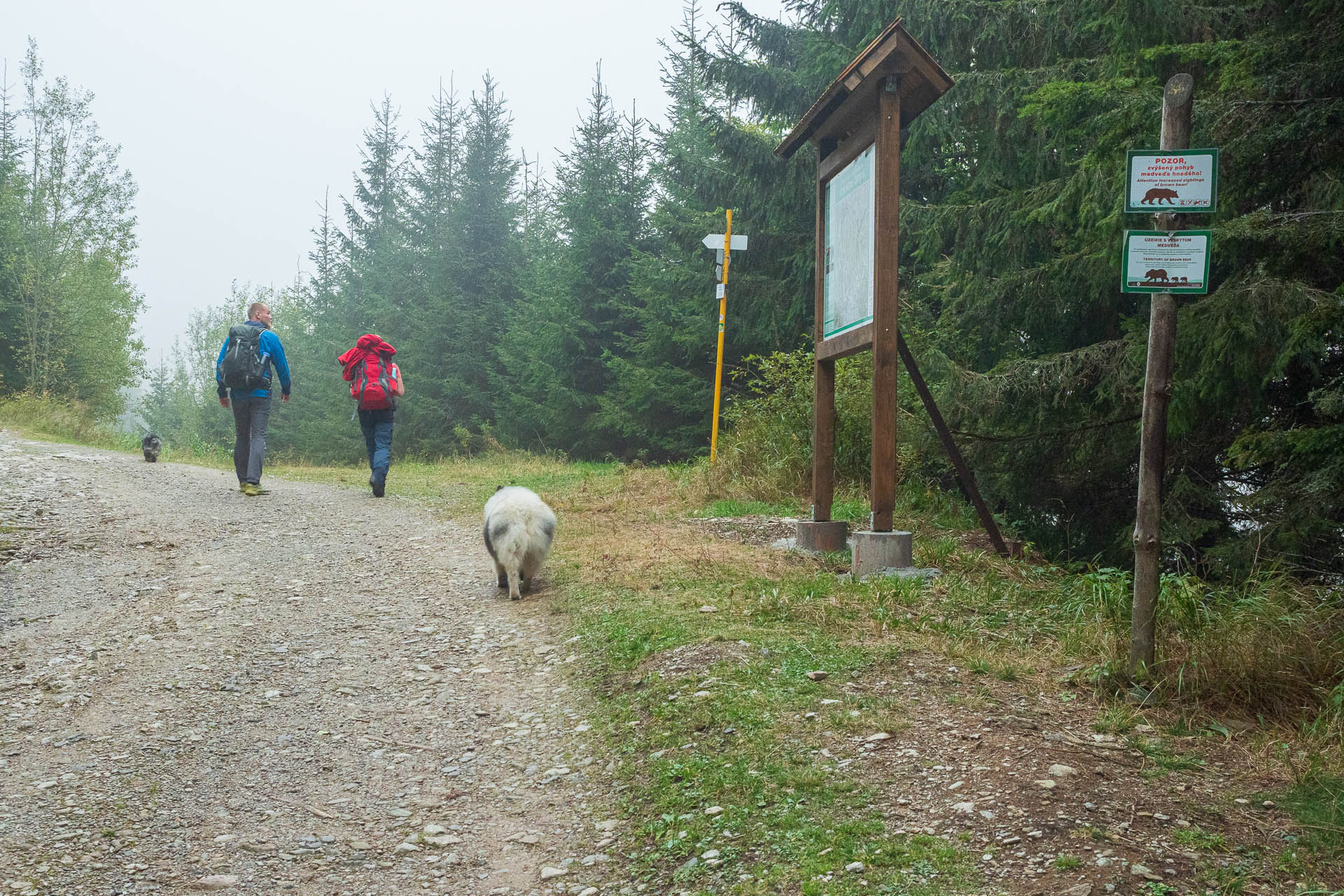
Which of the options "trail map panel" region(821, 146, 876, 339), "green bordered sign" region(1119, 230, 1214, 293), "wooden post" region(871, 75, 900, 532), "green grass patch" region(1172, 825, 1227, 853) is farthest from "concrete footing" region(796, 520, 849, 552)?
"green grass patch" region(1172, 825, 1227, 853)

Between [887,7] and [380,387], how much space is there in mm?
9594

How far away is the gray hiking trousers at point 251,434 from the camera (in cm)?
1148

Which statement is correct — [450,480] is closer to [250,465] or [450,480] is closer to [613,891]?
[250,465]

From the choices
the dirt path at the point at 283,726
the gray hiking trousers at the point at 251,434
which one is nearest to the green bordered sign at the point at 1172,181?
the dirt path at the point at 283,726

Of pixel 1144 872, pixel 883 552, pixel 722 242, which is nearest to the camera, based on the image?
Answer: pixel 1144 872

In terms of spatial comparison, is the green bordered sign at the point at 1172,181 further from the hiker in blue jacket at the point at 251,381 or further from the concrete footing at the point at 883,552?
the hiker in blue jacket at the point at 251,381

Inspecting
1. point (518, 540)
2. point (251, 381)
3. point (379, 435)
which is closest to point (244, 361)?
point (251, 381)

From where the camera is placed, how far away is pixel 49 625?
629cm

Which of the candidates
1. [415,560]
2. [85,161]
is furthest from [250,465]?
[85,161]

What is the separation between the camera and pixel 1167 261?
13.8 ft

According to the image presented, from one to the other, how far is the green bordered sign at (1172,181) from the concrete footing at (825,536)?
13.7 feet

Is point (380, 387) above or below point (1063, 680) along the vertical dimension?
above

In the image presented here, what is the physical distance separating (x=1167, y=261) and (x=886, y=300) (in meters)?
2.80

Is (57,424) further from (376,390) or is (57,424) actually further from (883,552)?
(883,552)
